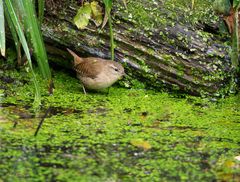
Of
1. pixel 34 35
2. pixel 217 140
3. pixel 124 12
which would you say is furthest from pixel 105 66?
pixel 217 140

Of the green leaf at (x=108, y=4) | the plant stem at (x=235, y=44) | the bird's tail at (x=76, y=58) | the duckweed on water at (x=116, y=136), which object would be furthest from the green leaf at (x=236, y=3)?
the bird's tail at (x=76, y=58)

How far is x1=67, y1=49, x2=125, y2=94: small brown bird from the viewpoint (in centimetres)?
680

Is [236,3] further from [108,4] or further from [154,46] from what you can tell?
[108,4]

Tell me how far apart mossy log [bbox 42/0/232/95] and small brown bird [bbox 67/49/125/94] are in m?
0.18

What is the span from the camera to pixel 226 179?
4.63 m

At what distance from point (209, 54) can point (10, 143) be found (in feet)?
8.82

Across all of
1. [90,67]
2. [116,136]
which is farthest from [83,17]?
[116,136]

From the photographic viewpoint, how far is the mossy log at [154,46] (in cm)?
693

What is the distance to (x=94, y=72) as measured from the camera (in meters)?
6.96

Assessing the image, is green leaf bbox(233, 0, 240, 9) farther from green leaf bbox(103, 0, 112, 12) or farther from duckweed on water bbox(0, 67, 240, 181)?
green leaf bbox(103, 0, 112, 12)

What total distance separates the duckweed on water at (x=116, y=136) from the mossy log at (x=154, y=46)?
197 millimetres

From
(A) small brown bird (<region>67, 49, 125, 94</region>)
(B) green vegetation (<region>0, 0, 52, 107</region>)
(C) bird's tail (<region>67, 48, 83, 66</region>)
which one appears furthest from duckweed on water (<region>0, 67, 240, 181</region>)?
(B) green vegetation (<region>0, 0, 52, 107</region>)

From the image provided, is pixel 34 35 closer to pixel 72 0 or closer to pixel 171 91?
pixel 72 0

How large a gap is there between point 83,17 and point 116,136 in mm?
1762
